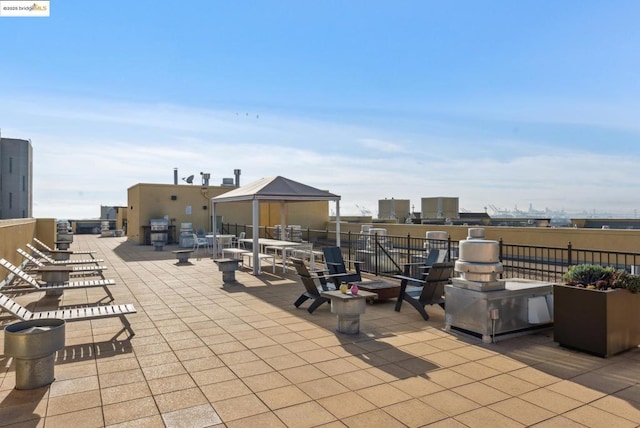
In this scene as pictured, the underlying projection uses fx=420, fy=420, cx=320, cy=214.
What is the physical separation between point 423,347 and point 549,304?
1969 millimetres

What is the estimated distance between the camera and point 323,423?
9.92 ft

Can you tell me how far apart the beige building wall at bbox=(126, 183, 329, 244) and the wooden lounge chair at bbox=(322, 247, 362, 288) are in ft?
38.5

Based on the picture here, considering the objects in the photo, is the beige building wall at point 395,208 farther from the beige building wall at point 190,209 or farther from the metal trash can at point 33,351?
the metal trash can at point 33,351

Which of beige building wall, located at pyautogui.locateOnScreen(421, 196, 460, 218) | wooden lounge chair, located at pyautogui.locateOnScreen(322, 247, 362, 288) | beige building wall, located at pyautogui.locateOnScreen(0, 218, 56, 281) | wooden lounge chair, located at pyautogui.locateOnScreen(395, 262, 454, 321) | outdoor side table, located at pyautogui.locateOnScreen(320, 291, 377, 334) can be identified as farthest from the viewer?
beige building wall, located at pyautogui.locateOnScreen(421, 196, 460, 218)

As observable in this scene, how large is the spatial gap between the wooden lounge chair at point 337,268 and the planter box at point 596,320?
3.34 m

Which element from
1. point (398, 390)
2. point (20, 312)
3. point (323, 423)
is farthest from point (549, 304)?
point (20, 312)

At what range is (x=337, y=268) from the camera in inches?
299

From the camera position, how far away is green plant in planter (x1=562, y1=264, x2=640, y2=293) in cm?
457

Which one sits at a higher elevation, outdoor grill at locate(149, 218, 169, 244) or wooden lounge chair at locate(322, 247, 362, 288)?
outdoor grill at locate(149, 218, 169, 244)

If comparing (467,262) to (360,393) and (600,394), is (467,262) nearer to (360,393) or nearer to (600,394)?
(600,394)

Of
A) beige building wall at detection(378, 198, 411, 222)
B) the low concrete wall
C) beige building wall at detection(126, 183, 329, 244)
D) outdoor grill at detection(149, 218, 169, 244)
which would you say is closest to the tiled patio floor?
the low concrete wall

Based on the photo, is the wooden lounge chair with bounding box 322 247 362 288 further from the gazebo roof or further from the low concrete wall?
the low concrete wall

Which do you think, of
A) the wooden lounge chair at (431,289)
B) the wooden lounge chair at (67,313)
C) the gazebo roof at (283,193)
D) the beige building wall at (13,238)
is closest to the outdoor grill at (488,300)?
the wooden lounge chair at (431,289)

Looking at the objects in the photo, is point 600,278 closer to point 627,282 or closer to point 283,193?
point 627,282
